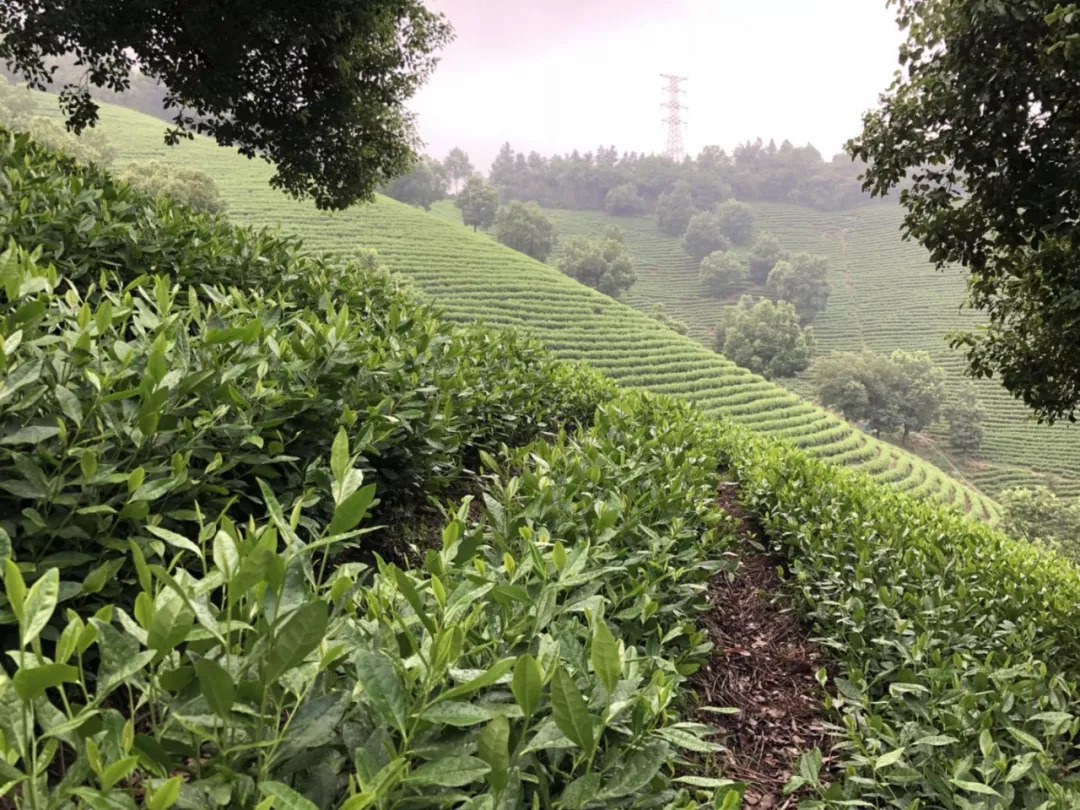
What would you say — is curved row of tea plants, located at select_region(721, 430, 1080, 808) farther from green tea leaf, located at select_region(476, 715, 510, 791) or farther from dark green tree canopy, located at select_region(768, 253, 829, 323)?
dark green tree canopy, located at select_region(768, 253, 829, 323)

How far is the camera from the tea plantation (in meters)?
0.84

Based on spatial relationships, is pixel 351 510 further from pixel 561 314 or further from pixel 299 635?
pixel 561 314

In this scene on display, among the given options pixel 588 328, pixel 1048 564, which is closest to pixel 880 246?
pixel 588 328

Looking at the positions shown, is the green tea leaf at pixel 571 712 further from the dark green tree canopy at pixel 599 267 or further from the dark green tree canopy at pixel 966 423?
the dark green tree canopy at pixel 599 267

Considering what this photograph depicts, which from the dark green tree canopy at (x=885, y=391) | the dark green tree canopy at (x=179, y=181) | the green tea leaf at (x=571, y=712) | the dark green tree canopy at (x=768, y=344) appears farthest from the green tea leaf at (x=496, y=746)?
the dark green tree canopy at (x=768, y=344)

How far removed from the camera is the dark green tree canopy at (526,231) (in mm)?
74500

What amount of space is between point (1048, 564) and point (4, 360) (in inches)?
280

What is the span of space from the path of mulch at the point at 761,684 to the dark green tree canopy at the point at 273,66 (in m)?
6.96

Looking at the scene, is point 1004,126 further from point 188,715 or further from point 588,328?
point 588,328

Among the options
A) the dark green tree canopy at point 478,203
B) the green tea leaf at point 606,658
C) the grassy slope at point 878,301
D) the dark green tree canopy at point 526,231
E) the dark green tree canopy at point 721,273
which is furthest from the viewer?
the dark green tree canopy at point 478,203

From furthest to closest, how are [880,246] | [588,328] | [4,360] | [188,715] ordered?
[880,246] < [588,328] < [4,360] < [188,715]

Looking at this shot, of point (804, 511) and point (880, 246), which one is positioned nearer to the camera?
point (804, 511)

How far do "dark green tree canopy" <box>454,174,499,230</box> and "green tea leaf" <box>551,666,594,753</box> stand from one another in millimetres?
86552

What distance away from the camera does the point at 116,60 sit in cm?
705
